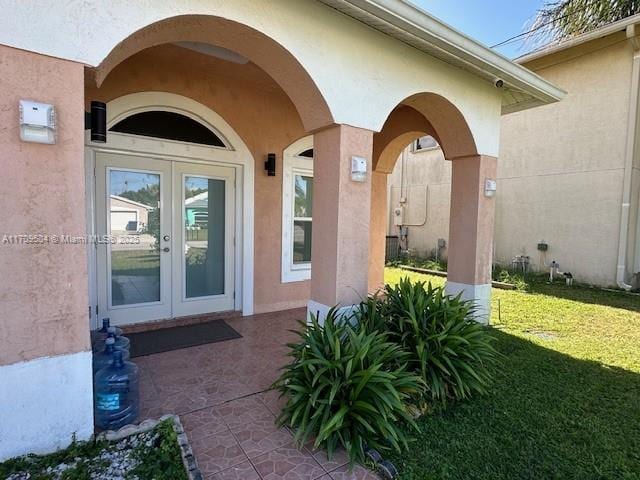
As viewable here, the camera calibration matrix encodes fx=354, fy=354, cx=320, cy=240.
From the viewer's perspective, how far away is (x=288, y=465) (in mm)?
2547

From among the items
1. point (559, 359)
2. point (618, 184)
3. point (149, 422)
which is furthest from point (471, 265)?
point (618, 184)

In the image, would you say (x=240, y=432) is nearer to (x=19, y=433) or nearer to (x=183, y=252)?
(x=19, y=433)

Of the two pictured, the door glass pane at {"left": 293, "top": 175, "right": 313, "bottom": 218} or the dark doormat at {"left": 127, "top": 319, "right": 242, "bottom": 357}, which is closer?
the dark doormat at {"left": 127, "top": 319, "right": 242, "bottom": 357}

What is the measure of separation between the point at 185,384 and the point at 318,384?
165 centimetres

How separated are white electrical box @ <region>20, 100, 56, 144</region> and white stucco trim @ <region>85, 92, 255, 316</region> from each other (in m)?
2.56

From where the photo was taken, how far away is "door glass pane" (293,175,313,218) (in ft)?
21.8

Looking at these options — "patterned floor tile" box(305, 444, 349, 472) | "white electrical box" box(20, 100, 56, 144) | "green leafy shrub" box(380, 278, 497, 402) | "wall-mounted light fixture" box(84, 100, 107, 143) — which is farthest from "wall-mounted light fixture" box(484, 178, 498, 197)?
"white electrical box" box(20, 100, 56, 144)

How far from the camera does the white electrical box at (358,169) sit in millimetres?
3852

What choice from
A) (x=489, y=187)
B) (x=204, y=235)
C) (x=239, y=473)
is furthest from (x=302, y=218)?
(x=239, y=473)

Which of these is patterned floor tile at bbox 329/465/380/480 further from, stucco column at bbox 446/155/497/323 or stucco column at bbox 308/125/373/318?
stucco column at bbox 446/155/497/323

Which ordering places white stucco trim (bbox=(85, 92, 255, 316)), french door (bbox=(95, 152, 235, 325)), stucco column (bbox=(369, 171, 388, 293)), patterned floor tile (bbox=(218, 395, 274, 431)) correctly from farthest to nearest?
stucco column (bbox=(369, 171, 388, 293)) < french door (bbox=(95, 152, 235, 325)) < white stucco trim (bbox=(85, 92, 255, 316)) < patterned floor tile (bbox=(218, 395, 274, 431))

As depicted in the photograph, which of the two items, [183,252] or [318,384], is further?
[183,252]

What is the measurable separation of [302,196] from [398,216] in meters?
8.45

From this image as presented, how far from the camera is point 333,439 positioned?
8.73ft
